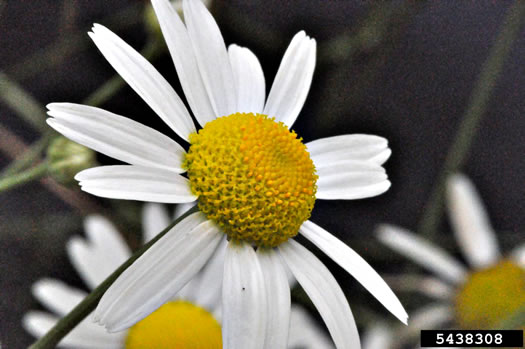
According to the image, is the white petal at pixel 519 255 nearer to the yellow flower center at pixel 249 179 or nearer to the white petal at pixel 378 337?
the white petal at pixel 378 337

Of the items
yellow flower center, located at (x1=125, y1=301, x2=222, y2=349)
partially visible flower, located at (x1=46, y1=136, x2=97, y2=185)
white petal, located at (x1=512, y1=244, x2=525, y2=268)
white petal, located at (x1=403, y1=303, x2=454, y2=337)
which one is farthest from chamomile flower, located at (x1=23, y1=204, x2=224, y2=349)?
white petal, located at (x1=512, y1=244, x2=525, y2=268)

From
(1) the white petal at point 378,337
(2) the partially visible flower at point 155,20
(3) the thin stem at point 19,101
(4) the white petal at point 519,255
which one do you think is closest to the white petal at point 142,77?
(2) the partially visible flower at point 155,20

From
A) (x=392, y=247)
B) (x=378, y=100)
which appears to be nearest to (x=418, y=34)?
(x=378, y=100)

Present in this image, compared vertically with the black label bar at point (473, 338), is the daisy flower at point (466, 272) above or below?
above

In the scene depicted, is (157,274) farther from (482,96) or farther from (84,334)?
(482,96)

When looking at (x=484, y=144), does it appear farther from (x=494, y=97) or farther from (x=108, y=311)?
(x=108, y=311)
